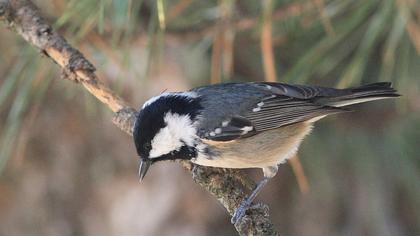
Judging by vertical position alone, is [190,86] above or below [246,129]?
above

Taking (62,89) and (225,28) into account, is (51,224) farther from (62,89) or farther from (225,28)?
(225,28)

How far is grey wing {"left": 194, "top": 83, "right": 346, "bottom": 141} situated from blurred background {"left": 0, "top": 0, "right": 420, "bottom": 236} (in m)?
0.09

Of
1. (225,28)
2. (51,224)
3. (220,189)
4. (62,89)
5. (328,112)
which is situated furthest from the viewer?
(51,224)

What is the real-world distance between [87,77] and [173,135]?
0.72 ft

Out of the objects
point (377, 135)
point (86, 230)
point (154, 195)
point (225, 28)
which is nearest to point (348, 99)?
point (225, 28)

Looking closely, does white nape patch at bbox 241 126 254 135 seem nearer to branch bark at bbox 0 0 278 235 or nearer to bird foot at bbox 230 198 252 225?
branch bark at bbox 0 0 278 235

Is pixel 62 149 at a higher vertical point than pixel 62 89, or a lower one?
lower

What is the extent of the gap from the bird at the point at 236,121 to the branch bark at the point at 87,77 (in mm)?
32

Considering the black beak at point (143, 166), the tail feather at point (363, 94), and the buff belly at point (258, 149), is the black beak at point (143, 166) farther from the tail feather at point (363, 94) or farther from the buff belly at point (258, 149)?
the tail feather at point (363, 94)

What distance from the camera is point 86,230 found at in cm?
256

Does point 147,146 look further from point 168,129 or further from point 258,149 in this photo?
point 258,149

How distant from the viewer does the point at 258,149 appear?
1.58m

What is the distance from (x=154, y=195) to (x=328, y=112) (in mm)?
932

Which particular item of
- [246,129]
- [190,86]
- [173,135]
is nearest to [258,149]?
[246,129]
